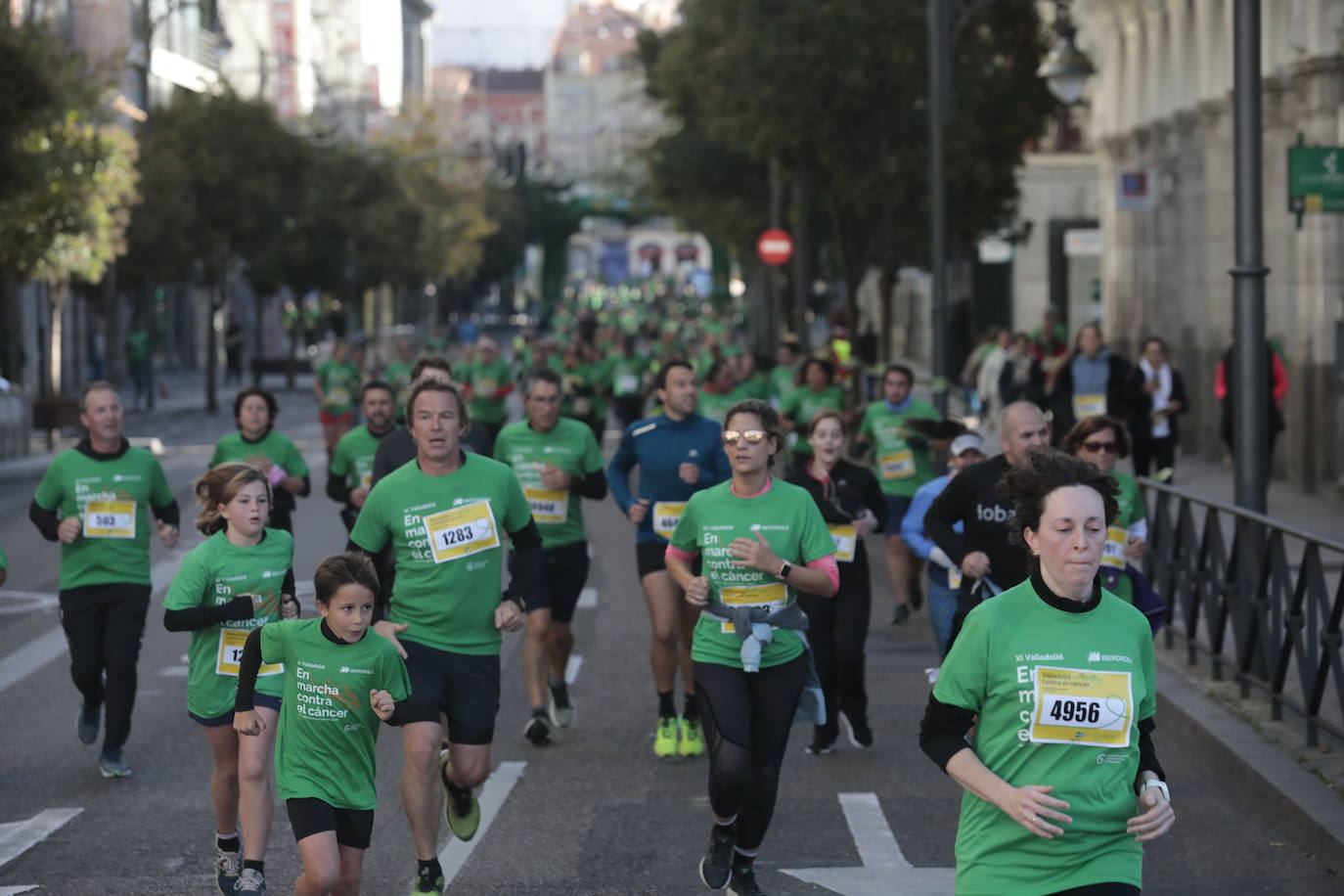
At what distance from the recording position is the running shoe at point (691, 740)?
11.1 m

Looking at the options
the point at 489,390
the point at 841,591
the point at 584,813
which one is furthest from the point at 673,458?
the point at 489,390

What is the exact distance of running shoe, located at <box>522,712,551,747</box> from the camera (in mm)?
11367

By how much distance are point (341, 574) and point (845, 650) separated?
15.2 ft

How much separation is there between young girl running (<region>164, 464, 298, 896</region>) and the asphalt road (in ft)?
1.41

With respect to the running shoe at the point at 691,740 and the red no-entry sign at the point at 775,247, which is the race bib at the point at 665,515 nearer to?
the running shoe at the point at 691,740

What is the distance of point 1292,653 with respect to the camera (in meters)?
10.4

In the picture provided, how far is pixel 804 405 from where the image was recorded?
18938 mm

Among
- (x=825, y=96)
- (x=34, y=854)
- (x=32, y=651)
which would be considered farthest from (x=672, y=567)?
(x=825, y=96)

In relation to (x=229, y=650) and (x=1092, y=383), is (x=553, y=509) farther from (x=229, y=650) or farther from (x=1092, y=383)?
(x=1092, y=383)

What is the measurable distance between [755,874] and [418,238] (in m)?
73.2

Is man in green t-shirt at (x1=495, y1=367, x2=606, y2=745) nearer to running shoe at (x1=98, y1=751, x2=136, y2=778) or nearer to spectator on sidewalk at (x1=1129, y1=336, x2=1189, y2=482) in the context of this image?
running shoe at (x1=98, y1=751, x2=136, y2=778)

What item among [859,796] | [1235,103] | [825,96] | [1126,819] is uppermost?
[825,96]

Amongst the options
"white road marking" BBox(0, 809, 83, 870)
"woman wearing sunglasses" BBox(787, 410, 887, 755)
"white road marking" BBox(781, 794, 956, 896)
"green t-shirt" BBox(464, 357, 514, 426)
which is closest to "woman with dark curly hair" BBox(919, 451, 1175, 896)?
"white road marking" BBox(781, 794, 956, 896)

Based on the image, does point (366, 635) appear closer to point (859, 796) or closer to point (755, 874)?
point (755, 874)
